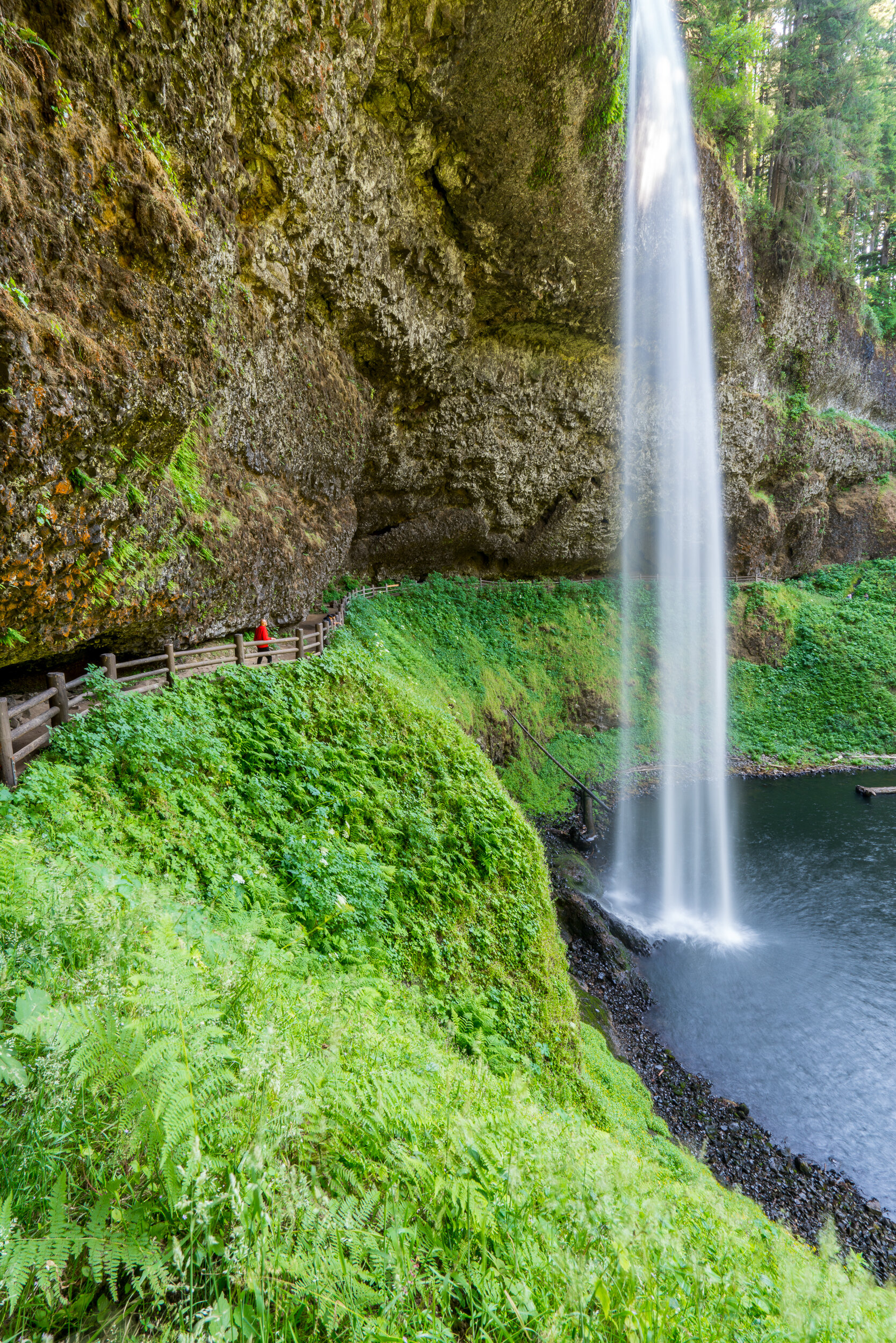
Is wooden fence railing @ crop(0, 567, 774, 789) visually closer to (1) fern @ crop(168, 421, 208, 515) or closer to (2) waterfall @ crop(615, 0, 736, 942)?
(1) fern @ crop(168, 421, 208, 515)

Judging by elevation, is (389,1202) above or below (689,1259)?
above

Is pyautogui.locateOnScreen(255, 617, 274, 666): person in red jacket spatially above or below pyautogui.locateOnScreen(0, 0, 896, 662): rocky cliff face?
below

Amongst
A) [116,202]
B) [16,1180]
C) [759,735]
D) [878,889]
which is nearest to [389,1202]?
[16,1180]

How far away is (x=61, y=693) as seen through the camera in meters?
6.46

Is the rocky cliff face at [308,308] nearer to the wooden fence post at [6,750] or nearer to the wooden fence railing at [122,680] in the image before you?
the wooden fence railing at [122,680]

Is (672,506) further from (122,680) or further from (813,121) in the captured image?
(122,680)

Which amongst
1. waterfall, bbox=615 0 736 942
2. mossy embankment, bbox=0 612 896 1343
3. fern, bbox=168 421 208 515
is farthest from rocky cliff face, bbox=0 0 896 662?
mossy embankment, bbox=0 612 896 1343

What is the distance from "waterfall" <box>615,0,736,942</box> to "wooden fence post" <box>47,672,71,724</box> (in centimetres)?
1384

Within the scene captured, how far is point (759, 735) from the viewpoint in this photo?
2583 cm

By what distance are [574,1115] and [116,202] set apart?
415 inches

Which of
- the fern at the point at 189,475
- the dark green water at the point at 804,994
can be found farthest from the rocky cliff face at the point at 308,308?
the dark green water at the point at 804,994

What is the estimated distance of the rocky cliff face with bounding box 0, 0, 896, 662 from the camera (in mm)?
5332

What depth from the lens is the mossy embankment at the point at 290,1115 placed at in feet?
6.43

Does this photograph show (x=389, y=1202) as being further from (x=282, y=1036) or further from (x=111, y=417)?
(x=111, y=417)
